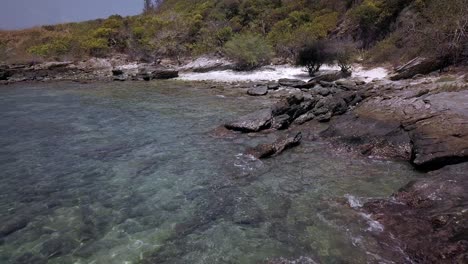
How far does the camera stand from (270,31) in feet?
145

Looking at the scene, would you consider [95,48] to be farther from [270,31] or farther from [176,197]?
[176,197]

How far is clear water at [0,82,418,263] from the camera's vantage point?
7328 millimetres

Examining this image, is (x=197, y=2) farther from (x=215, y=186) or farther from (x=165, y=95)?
(x=215, y=186)

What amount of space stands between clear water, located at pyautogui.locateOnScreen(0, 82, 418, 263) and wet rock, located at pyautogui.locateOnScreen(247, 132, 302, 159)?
35cm

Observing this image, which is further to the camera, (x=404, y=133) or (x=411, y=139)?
(x=404, y=133)

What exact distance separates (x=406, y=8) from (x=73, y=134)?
3098cm

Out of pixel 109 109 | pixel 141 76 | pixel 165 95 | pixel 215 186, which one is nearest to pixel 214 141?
pixel 215 186

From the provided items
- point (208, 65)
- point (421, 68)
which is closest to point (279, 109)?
point (421, 68)

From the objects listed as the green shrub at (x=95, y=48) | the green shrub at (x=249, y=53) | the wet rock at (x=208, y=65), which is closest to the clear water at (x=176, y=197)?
the green shrub at (x=249, y=53)

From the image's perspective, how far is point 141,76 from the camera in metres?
34.3

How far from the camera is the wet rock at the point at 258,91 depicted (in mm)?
23688

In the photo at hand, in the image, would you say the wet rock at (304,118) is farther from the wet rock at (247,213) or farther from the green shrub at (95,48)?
the green shrub at (95,48)

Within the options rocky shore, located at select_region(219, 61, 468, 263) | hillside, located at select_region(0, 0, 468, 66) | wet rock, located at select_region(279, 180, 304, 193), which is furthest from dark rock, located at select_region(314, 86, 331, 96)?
wet rock, located at select_region(279, 180, 304, 193)

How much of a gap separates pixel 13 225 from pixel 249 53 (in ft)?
88.2
